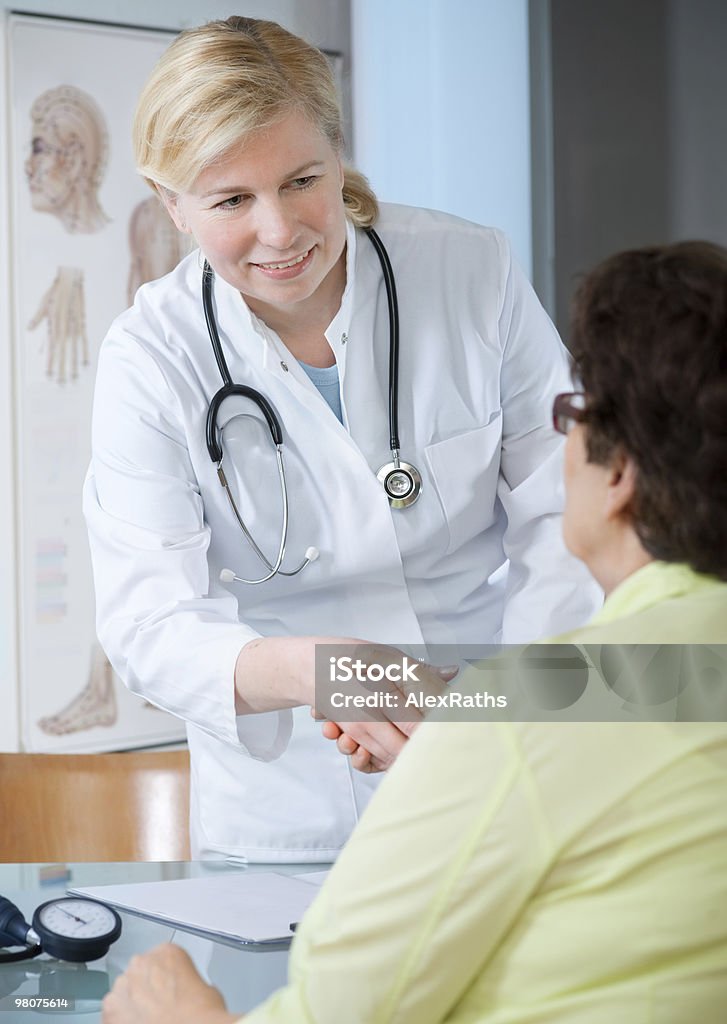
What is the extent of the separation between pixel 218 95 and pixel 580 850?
0.87m

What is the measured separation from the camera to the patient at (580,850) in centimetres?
68

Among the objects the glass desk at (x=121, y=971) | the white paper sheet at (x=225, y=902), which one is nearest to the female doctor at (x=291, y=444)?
Result: the white paper sheet at (x=225, y=902)

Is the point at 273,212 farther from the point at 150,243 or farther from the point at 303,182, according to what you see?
the point at 150,243

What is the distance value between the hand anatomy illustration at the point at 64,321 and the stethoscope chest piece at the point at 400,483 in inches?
73.7

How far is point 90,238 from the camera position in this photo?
309 cm

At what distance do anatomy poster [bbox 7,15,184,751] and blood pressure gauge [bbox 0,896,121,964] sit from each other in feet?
6.78

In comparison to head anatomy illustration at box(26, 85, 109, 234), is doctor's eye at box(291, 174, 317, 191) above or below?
below

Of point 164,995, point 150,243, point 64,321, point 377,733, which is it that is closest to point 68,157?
point 150,243

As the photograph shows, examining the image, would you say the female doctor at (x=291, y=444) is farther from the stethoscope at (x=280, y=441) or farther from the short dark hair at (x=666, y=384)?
the short dark hair at (x=666, y=384)

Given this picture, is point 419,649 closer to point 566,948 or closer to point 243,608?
point 243,608


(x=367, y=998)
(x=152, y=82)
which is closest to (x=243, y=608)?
(x=152, y=82)

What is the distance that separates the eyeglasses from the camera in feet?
2.63

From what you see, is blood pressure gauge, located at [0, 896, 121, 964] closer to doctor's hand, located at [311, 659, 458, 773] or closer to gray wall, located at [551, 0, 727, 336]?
doctor's hand, located at [311, 659, 458, 773]

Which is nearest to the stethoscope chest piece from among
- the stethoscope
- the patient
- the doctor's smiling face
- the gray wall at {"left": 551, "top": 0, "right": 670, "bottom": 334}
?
the stethoscope
